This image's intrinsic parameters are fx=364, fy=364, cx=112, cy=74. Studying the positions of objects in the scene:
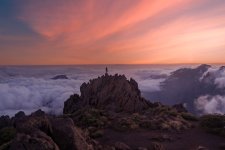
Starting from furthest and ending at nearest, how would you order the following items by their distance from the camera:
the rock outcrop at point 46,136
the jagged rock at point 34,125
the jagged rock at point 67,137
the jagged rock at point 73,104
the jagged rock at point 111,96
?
the jagged rock at point 73,104 → the jagged rock at point 111,96 → the jagged rock at point 34,125 → the jagged rock at point 67,137 → the rock outcrop at point 46,136

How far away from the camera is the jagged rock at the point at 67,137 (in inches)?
723

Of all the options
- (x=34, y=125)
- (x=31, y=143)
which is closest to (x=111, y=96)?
(x=34, y=125)

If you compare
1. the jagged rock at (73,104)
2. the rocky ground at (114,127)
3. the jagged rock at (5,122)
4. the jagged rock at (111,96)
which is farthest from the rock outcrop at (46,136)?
the jagged rock at (73,104)

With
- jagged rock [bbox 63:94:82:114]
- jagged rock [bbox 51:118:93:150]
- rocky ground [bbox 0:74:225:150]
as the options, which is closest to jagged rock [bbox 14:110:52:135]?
rocky ground [bbox 0:74:225:150]

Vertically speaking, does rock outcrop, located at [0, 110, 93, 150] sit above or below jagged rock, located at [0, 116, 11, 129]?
above

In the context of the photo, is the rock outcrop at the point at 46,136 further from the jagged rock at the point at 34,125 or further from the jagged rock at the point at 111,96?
the jagged rock at the point at 111,96

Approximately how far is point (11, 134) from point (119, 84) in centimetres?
2523

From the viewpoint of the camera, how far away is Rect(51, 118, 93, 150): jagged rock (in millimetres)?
18375

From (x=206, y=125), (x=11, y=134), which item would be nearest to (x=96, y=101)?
(x=206, y=125)

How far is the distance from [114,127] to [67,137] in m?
20.1

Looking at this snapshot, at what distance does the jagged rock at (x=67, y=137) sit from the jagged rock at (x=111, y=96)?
32.5 m

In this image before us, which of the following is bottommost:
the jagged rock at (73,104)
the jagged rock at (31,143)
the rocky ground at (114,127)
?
the jagged rock at (73,104)

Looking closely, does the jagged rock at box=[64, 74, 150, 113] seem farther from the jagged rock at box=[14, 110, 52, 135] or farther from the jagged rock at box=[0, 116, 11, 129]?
the jagged rock at box=[14, 110, 52, 135]

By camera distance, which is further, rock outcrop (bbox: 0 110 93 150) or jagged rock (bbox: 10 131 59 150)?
rock outcrop (bbox: 0 110 93 150)
